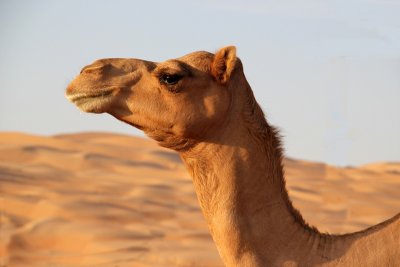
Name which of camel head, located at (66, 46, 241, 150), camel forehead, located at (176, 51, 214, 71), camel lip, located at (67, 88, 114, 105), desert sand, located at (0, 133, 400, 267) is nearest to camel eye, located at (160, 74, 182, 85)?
camel head, located at (66, 46, 241, 150)

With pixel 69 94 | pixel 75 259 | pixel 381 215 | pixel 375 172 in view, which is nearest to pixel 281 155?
pixel 69 94

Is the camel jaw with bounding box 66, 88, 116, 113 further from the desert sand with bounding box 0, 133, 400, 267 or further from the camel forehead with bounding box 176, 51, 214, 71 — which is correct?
the desert sand with bounding box 0, 133, 400, 267

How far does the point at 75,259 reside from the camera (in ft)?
47.9

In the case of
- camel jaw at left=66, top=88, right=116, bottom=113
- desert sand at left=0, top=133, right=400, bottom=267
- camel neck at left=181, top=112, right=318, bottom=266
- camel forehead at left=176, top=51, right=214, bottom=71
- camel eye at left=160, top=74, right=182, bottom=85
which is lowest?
desert sand at left=0, top=133, right=400, bottom=267

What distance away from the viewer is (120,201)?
71.2 ft

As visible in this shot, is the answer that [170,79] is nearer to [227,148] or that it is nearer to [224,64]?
[224,64]

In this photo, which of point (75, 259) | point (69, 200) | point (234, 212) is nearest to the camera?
point (234, 212)

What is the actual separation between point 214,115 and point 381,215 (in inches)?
757

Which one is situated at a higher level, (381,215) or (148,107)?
(148,107)

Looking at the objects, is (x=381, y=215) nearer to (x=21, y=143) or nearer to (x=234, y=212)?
(x=21, y=143)

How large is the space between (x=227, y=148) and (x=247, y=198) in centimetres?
24

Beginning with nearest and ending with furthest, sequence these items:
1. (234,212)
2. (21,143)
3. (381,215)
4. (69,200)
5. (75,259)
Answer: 1. (234,212)
2. (75,259)
3. (69,200)
4. (381,215)
5. (21,143)

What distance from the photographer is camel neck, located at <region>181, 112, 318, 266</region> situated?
414 cm

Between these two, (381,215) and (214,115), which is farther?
(381,215)
